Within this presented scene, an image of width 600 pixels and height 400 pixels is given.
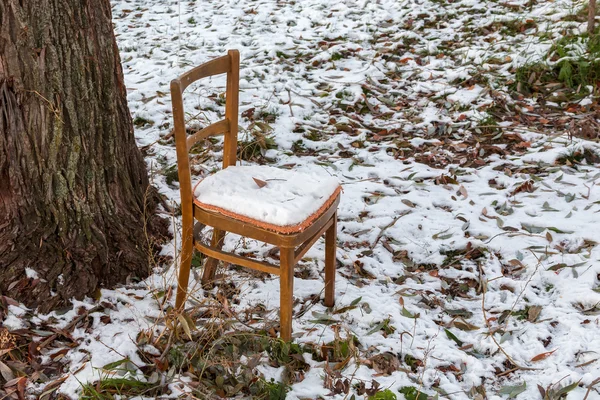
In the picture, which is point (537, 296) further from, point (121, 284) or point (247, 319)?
point (121, 284)

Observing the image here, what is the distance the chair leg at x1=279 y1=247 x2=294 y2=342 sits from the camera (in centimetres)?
220

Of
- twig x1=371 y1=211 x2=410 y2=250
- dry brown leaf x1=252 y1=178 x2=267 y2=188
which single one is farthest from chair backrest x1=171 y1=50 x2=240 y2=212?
twig x1=371 y1=211 x2=410 y2=250

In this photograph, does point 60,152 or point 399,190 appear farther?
point 399,190

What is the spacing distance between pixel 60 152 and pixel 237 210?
0.79 metres

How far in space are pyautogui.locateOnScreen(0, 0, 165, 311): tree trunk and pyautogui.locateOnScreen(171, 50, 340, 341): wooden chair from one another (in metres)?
0.43

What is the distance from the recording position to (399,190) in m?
3.55

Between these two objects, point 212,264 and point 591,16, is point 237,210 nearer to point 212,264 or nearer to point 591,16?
point 212,264

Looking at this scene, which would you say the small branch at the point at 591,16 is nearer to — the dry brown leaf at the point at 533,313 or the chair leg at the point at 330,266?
the dry brown leaf at the point at 533,313

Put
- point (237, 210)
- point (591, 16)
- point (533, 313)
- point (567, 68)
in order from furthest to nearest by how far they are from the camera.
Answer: point (591, 16) → point (567, 68) → point (533, 313) → point (237, 210)

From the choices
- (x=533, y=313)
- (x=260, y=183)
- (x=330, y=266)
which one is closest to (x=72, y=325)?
(x=260, y=183)

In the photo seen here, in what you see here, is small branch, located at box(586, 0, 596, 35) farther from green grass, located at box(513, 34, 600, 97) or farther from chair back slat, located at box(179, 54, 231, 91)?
chair back slat, located at box(179, 54, 231, 91)

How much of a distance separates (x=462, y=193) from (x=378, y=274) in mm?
906

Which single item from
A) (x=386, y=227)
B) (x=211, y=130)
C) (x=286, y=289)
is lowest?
(x=386, y=227)

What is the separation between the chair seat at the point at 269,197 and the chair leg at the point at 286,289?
0.38ft
